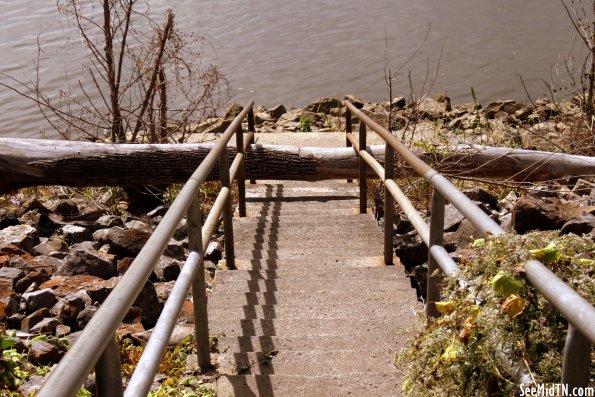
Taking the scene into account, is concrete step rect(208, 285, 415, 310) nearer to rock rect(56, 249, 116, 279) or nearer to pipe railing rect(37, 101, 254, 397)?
pipe railing rect(37, 101, 254, 397)

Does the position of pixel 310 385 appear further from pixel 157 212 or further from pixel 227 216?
pixel 157 212

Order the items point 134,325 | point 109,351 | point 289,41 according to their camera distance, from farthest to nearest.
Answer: point 289,41
point 134,325
point 109,351

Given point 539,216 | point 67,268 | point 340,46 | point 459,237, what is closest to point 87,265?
point 67,268

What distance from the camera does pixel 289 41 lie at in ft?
70.0

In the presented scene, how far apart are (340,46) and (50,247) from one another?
14.4m

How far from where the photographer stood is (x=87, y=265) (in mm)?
6461

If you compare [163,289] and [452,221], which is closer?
[163,289]

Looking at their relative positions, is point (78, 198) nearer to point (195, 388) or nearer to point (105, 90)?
point (195, 388)

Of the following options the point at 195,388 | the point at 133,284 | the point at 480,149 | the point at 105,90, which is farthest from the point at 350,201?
the point at 105,90

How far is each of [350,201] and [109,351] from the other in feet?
22.3

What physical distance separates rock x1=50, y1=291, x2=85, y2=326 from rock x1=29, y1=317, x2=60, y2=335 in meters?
0.12

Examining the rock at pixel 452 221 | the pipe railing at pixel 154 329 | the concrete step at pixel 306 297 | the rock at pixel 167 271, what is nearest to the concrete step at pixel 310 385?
the pipe railing at pixel 154 329

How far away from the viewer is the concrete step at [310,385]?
353cm

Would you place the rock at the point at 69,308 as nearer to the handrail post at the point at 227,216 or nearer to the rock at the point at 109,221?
the handrail post at the point at 227,216
